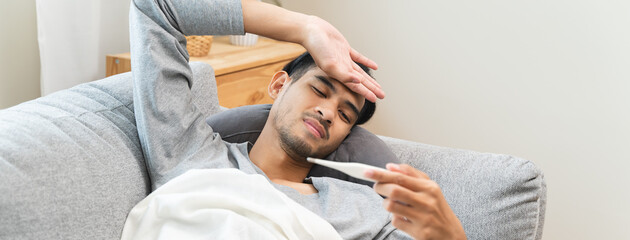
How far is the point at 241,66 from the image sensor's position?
2617 mm

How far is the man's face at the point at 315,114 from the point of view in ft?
4.80

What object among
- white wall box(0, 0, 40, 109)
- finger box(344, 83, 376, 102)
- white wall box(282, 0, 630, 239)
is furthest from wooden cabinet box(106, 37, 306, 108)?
finger box(344, 83, 376, 102)

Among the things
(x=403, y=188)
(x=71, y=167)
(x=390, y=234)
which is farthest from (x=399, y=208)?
(x=71, y=167)

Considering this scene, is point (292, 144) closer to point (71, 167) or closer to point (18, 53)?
point (71, 167)

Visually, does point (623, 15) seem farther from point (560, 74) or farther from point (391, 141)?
point (391, 141)

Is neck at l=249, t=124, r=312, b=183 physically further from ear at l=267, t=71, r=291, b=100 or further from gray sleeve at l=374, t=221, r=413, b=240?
gray sleeve at l=374, t=221, r=413, b=240

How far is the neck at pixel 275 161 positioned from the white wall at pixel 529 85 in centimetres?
162

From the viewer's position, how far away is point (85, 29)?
2432 millimetres

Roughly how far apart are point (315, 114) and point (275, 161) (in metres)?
0.16

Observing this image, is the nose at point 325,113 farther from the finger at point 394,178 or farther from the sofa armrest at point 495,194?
the finger at point 394,178

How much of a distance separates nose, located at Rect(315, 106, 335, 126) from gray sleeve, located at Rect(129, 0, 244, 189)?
0.85 ft

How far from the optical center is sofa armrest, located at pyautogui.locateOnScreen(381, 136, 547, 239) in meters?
1.35

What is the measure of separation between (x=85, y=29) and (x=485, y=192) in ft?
5.78

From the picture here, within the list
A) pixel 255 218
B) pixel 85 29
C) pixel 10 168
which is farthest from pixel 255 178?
pixel 85 29
